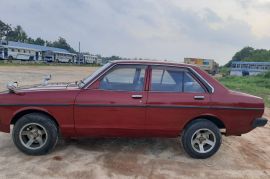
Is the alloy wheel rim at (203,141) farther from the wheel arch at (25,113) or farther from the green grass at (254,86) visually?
the green grass at (254,86)

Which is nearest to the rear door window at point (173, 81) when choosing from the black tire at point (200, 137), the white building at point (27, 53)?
the black tire at point (200, 137)

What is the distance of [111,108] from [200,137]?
170 centimetres

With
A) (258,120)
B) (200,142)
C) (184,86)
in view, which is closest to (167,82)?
(184,86)

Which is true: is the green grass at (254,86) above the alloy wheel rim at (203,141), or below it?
above

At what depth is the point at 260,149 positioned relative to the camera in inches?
239

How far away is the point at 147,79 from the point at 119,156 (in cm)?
144

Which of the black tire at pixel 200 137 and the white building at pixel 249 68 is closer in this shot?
the black tire at pixel 200 137

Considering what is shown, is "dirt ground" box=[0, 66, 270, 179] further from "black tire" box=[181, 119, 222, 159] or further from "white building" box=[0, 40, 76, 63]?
"white building" box=[0, 40, 76, 63]

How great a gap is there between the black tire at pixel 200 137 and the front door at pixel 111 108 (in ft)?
2.75

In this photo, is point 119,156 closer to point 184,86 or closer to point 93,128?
point 93,128

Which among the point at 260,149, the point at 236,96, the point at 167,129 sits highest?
the point at 236,96

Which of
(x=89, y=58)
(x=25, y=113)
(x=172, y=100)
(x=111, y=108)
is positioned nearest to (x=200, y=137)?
(x=172, y=100)

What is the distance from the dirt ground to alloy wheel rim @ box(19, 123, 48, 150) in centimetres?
21

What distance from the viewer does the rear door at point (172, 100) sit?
5.00 meters
